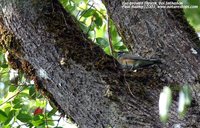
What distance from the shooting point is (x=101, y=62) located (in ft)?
4.88

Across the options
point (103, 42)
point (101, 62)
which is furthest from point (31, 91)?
point (101, 62)

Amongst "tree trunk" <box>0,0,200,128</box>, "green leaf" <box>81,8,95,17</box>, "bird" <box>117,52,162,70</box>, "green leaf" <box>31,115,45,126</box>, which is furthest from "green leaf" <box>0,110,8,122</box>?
"bird" <box>117,52,162,70</box>

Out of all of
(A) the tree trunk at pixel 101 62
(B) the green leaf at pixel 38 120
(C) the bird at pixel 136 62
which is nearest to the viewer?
(A) the tree trunk at pixel 101 62

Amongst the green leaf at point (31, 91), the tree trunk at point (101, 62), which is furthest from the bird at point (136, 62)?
the green leaf at point (31, 91)

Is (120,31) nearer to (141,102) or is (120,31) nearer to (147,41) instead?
(147,41)

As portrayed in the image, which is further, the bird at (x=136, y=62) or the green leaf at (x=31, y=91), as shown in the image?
the green leaf at (x=31, y=91)

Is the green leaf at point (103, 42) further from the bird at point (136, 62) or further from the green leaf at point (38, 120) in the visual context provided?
the bird at point (136, 62)

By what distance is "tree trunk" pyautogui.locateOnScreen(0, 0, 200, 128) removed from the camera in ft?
4.60

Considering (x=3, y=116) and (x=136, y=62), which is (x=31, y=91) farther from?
(x=136, y=62)

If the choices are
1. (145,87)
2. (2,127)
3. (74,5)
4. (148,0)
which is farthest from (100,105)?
(74,5)

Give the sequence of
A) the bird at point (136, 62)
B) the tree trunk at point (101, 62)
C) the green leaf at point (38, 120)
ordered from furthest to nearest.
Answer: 1. the green leaf at point (38, 120)
2. the bird at point (136, 62)
3. the tree trunk at point (101, 62)

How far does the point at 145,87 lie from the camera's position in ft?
4.77

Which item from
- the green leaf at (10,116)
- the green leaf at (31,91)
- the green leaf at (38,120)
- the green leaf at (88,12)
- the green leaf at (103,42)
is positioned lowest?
the green leaf at (10,116)

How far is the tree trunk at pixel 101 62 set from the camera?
140cm
